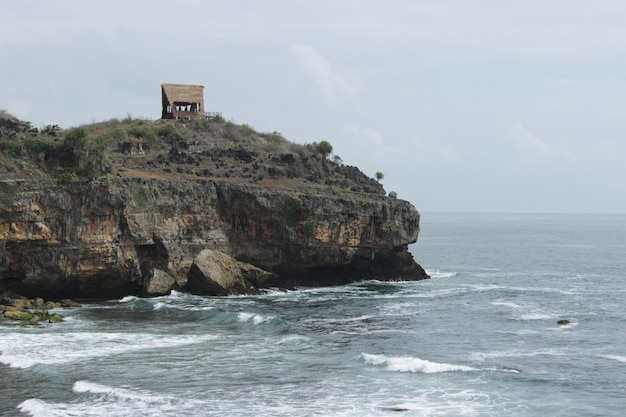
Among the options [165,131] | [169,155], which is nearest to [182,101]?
[165,131]

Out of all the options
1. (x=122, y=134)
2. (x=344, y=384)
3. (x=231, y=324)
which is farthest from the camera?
(x=122, y=134)

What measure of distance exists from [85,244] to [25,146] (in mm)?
8073

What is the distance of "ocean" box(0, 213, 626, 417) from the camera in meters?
28.4

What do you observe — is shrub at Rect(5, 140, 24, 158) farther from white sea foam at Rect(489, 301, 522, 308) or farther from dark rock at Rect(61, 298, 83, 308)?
white sea foam at Rect(489, 301, 522, 308)

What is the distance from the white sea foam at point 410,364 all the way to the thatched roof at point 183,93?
5159 cm

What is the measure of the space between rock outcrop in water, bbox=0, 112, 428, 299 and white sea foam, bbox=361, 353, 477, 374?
21709 millimetres

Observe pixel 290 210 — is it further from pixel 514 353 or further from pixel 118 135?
pixel 514 353

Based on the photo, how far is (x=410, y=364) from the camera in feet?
113

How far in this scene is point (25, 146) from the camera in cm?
5106

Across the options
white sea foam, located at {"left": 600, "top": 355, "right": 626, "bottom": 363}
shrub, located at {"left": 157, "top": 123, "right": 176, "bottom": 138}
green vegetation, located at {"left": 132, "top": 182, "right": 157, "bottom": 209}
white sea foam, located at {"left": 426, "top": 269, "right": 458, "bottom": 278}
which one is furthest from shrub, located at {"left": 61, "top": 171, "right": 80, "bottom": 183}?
white sea foam, located at {"left": 426, "top": 269, "right": 458, "bottom": 278}

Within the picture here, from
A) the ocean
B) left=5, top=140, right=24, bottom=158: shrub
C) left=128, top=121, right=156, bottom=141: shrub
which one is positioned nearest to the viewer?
the ocean

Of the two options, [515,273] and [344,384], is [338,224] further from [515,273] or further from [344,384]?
[344,384]

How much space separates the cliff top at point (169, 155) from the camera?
2009 inches

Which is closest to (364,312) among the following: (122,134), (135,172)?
(135,172)
